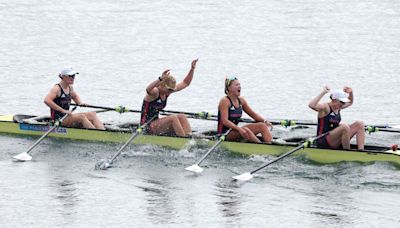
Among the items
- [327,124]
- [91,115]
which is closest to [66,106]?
[91,115]

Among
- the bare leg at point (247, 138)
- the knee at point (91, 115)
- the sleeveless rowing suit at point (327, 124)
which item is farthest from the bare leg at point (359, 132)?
the knee at point (91, 115)

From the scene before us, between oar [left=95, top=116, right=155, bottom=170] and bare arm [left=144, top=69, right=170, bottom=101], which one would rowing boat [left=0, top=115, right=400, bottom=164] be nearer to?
oar [left=95, top=116, right=155, bottom=170]

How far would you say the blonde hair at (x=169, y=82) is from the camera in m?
23.3

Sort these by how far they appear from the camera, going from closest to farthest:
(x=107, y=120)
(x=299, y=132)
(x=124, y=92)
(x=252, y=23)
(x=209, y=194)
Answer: (x=209, y=194), (x=299, y=132), (x=107, y=120), (x=124, y=92), (x=252, y=23)

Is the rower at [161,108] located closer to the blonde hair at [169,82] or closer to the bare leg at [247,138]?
the blonde hair at [169,82]

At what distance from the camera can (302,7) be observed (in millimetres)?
51219

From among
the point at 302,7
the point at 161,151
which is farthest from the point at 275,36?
the point at 161,151

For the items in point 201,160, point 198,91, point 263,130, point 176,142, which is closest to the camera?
point 201,160

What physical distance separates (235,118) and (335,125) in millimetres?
2283

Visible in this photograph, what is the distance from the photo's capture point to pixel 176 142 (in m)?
23.2

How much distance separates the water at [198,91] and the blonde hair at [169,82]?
147 centimetres

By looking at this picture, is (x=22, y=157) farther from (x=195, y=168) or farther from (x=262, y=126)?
(x=262, y=126)

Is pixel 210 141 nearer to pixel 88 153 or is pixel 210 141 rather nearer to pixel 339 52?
pixel 88 153

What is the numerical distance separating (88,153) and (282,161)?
449cm
